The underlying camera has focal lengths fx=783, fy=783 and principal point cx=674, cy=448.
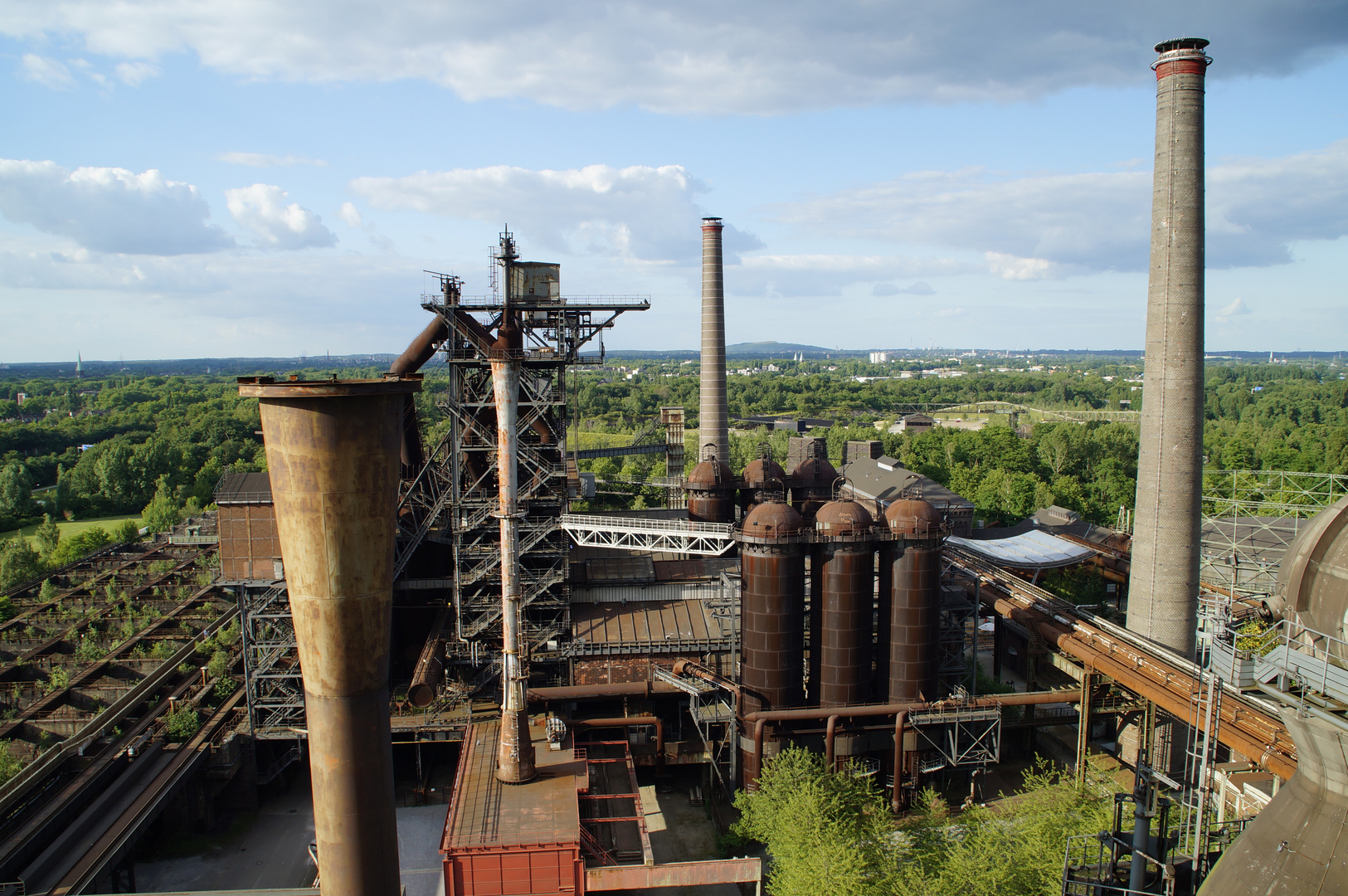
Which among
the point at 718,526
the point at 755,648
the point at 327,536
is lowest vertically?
the point at 755,648

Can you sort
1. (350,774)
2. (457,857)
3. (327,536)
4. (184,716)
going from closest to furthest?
(327,536) < (350,774) < (457,857) < (184,716)

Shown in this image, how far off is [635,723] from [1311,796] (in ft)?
68.7

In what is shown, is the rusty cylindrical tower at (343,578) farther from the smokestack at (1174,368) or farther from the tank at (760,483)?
the tank at (760,483)

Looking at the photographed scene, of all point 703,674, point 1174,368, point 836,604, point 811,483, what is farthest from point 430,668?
point 1174,368

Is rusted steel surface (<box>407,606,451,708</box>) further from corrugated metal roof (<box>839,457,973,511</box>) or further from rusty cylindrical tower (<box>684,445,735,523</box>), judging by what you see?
corrugated metal roof (<box>839,457,973,511</box>)

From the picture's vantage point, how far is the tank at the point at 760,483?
34.2 m

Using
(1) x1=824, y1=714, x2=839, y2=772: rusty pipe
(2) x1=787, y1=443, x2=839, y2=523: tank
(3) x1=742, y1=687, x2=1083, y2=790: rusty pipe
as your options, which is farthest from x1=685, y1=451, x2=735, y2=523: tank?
(1) x1=824, y1=714, x2=839, y2=772: rusty pipe

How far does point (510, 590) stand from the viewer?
20906 mm

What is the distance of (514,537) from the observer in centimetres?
2119

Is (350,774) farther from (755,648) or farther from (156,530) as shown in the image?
(156,530)

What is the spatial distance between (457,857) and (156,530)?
176ft

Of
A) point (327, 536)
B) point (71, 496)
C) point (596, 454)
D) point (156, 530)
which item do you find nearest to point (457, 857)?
point (327, 536)

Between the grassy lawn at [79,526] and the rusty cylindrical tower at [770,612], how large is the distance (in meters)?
61.0

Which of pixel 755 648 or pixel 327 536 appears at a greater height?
pixel 327 536
